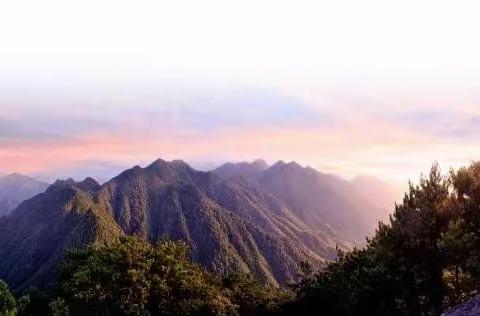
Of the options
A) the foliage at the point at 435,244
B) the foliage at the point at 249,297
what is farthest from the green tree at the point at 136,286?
the foliage at the point at 435,244

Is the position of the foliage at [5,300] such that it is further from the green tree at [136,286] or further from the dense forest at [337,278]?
the green tree at [136,286]

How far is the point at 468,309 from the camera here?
131 ft

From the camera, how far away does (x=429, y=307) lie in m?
51.9

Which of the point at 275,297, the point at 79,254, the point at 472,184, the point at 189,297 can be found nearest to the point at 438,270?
the point at 472,184

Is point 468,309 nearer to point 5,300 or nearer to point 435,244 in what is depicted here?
point 435,244

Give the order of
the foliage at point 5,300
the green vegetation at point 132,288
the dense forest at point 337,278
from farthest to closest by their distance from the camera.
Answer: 1. the green vegetation at point 132,288
2. the foliage at point 5,300
3. the dense forest at point 337,278

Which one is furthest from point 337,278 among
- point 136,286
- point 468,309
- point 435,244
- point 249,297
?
point 468,309

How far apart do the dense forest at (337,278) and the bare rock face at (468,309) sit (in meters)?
3.88

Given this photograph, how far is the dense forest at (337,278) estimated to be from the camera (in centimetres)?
4838

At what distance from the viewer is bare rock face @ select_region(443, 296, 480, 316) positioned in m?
39.0

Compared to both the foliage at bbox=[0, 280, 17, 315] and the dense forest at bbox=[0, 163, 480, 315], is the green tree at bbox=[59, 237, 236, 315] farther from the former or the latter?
the foliage at bbox=[0, 280, 17, 315]

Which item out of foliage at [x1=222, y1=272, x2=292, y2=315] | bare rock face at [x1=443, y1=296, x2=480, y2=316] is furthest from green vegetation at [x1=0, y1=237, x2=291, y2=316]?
bare rock face at [x1=443, y1=296, x2=480, y2=316]

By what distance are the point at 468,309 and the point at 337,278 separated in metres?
46.4

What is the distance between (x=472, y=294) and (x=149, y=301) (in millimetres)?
50672
